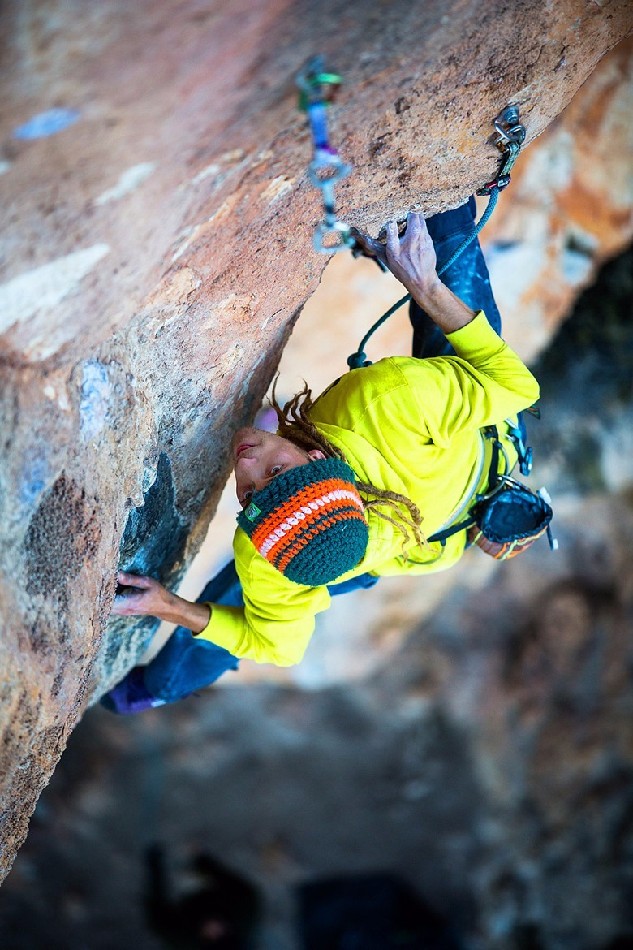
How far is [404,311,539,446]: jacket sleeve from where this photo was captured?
4.71 ft

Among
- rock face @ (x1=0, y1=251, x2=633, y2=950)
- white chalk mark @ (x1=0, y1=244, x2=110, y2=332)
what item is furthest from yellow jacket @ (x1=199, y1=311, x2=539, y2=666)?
rock face @ (x1=0, y1=251, x2=633, y2=950)

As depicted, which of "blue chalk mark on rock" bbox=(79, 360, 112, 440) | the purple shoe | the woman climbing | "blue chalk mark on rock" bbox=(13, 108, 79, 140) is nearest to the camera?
"blue chalk mark on rock" bbox=(13, 108, 79, 140)

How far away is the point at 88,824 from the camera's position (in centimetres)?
430

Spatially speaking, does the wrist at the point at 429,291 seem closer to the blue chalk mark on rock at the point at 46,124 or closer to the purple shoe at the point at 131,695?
the blue chalk mark on rock at the point at 46,124

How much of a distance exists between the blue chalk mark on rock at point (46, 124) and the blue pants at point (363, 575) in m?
1.02

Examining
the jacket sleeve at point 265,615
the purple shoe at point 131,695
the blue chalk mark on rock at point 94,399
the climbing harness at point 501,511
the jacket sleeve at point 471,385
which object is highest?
the blue chalk mark on rock at point 94,399

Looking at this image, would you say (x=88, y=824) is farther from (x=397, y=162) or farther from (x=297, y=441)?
(x=397, y=162)

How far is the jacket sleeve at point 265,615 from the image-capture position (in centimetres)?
151

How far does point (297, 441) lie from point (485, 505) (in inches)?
18.4

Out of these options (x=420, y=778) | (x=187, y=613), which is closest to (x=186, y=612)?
(x=187, y=613)

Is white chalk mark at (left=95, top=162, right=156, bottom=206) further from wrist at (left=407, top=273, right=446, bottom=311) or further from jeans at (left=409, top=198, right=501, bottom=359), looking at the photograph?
jeans at (left=409, top=198, right=501, bottom=359)

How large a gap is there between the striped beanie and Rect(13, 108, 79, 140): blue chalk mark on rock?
2.14ft

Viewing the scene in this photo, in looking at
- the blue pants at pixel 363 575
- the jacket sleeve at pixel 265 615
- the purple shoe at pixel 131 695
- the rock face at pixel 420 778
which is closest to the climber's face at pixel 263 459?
the jacket sleeve at pixel 265 615

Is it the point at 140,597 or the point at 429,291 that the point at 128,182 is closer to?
the point at 429,291
